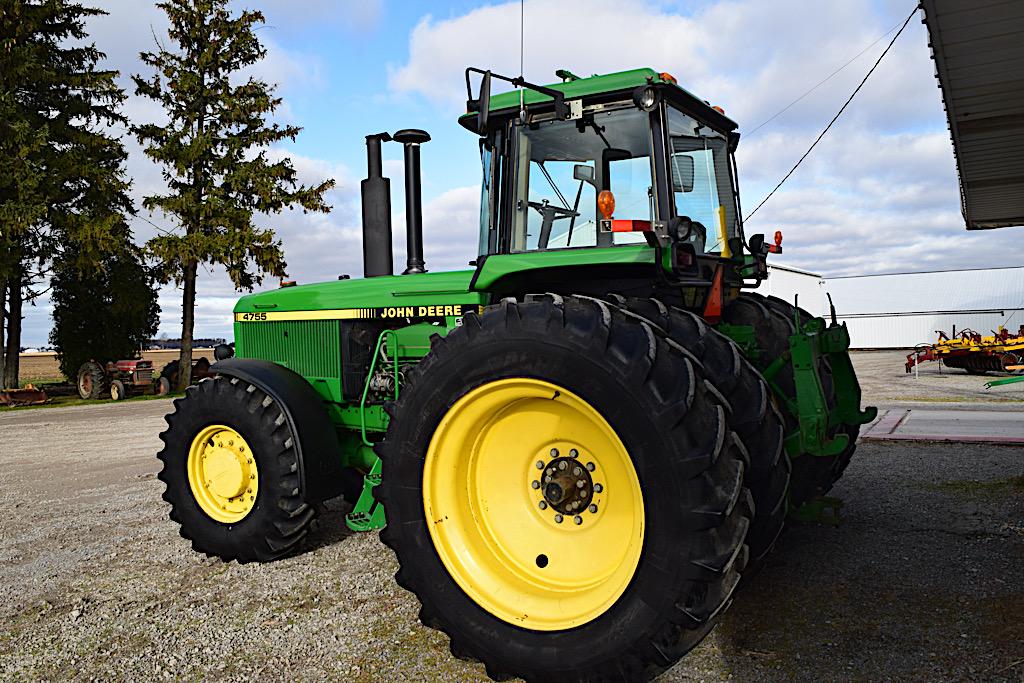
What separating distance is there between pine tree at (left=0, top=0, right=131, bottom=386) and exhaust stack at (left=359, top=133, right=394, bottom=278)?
17.9 meters

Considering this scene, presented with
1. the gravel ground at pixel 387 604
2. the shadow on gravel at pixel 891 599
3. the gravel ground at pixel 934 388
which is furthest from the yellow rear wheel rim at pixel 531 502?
the gravel ground at pixel 934 388

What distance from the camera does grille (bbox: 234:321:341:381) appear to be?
5020mm

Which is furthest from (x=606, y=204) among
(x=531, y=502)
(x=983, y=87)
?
(x=983, y=87)

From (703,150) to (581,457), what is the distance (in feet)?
7.08

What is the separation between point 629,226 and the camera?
3.47 metres

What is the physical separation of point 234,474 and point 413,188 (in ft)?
6.77

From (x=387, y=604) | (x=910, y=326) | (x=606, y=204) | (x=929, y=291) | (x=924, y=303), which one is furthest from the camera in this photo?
(x=929, y=291)

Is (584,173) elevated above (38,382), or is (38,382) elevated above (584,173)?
(38,382)

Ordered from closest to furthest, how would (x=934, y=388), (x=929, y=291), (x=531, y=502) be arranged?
(x=531, y=502) < (x=934, y=388) < (x=929, y=291)

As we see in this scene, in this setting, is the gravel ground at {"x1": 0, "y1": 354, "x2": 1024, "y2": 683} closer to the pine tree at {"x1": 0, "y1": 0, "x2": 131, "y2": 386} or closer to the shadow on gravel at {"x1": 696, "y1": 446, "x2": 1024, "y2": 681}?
the shadow on gravel at {"x1": 696, "y1": 446, "x2": 1024, "y2": 681}

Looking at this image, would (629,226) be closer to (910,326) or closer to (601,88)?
(601,88)

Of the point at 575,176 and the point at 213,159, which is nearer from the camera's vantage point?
the point at 575,176

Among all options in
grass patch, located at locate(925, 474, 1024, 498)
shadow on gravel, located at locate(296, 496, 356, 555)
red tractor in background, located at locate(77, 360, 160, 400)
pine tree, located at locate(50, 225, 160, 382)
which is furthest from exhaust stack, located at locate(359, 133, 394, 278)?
pine tree, located at locate(50, 225, 160, 382)

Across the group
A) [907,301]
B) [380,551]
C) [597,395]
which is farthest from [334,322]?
[907,301]
